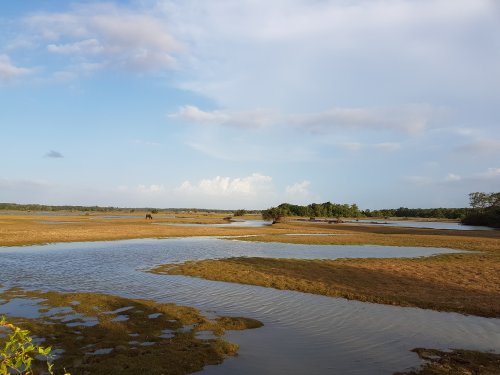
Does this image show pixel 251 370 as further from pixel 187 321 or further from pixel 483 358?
pixel 483 358

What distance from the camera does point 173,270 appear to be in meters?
24.6

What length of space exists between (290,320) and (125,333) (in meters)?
5.74

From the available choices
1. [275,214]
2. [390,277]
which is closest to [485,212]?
[275,214]

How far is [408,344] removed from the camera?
1187 centimetres

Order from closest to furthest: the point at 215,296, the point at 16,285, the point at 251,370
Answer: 1. the point at 251,370
2. the point at 215,296
3. the point at 16,285

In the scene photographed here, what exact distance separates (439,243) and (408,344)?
38.4 meters

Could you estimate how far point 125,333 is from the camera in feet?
39.9

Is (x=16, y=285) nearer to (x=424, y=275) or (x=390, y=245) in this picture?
(x=424, y=275)

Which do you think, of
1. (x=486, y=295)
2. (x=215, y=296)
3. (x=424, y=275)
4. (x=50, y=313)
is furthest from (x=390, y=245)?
(x=50, y=313)

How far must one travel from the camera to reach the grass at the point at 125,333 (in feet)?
32.0

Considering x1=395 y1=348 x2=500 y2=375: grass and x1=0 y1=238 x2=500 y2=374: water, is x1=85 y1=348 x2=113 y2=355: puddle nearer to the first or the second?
x1=0 y1=238 x2=500 y2=374: water

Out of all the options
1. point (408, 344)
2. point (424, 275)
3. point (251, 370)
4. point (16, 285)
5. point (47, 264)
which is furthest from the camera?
point (47, 264)

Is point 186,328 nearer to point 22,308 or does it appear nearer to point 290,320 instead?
point 290,320

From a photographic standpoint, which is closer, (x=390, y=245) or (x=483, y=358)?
(x=483, y=358)
